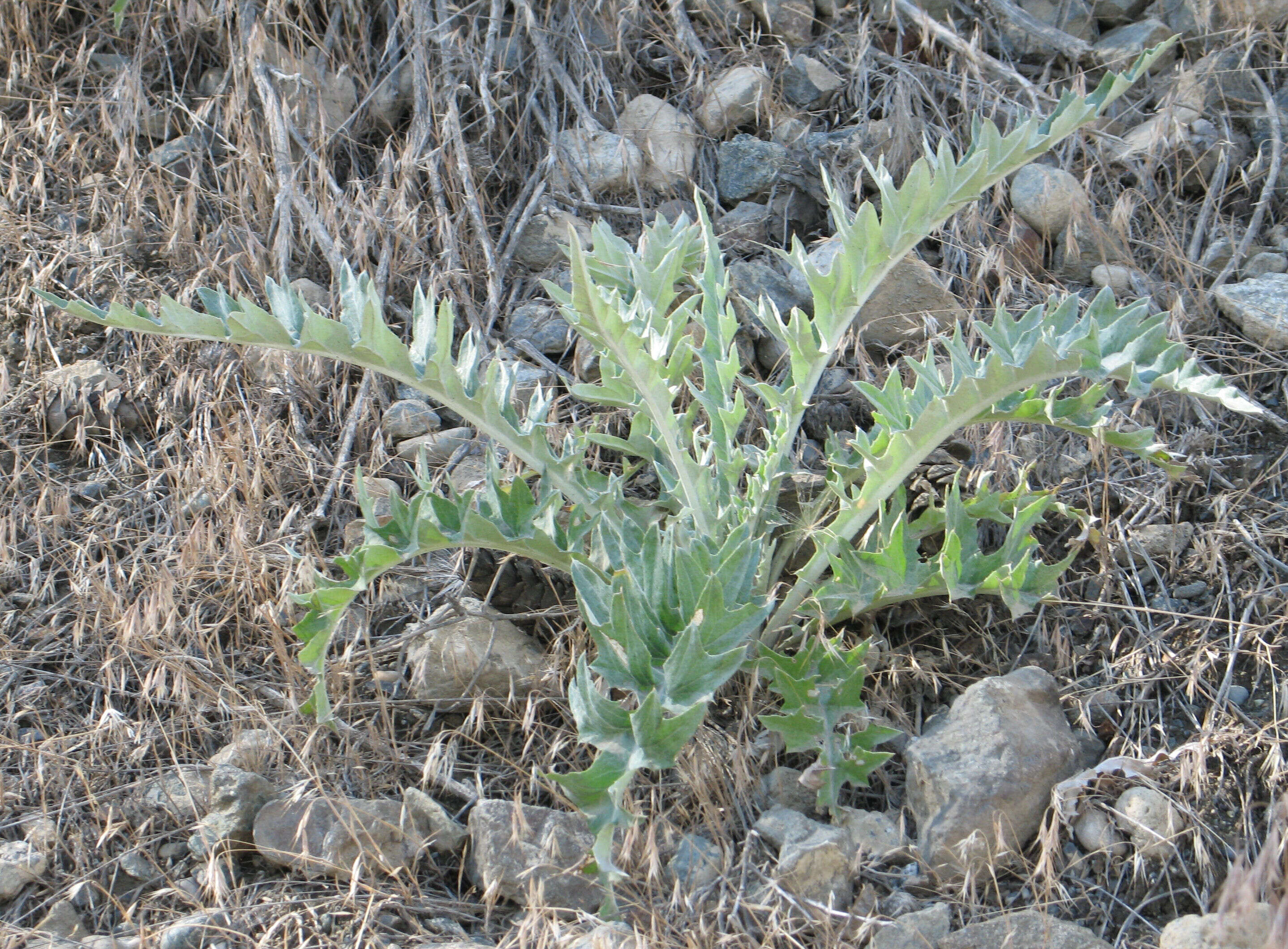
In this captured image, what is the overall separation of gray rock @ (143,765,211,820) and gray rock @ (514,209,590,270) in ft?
5.53

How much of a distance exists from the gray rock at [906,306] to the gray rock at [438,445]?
1.07 m

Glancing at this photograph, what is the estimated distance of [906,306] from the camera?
2.86 m

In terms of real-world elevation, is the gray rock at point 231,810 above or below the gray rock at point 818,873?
below

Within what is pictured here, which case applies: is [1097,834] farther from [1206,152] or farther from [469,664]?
[1206,152]

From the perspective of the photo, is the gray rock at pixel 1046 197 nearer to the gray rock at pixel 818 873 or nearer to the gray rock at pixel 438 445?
the gray rock at pixel 438 445

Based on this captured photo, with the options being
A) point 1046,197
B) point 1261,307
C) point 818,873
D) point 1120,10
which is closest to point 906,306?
point 1046,197

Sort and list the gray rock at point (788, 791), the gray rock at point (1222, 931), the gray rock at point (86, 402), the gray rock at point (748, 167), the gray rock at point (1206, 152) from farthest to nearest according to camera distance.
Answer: the gray rock at point (748, 167)
the gray rock at point (1206, 152)
the gray rock at point (86, 402)
the gray rock at point (788, 791)
the gray rock at point (1222, 931)

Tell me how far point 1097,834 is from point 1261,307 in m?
1.51

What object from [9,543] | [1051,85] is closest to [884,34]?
[1051,85]

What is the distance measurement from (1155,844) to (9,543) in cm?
248

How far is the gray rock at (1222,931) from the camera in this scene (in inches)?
54.0

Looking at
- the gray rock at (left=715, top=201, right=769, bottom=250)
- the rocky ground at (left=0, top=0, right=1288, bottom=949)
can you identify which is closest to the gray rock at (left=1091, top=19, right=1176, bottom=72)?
the rocky ground at (left=0, top=0, right=1288, bottom=949)

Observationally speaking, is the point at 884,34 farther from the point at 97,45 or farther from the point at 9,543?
the point at 9,543

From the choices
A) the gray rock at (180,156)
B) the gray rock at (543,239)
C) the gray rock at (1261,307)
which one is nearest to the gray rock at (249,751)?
the gray rock at (543,239)
